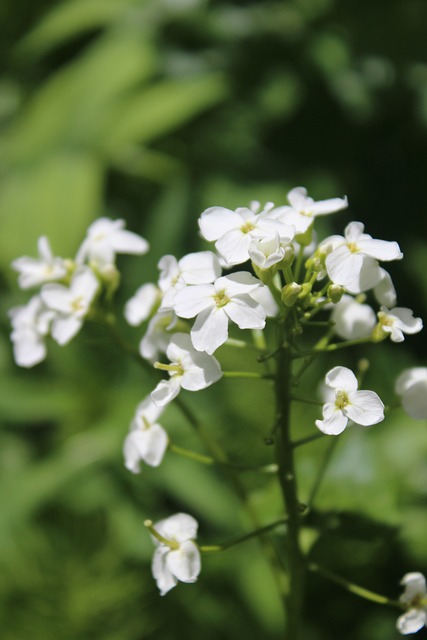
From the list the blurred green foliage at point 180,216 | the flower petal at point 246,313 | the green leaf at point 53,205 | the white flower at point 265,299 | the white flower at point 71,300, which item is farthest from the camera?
the green leaf at point 53,205

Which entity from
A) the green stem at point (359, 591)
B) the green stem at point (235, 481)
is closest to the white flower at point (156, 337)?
the green stem at point (235, 481)

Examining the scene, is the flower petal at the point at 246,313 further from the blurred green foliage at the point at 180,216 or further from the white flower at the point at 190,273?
the blurred green foliage at the point at 180,216

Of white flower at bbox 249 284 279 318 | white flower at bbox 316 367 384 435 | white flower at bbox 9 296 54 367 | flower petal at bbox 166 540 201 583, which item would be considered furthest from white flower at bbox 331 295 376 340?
white flower at bbox 9 296 54 367

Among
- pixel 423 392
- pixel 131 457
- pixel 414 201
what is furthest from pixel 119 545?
pixel 414 201

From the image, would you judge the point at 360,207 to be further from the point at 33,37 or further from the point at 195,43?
the point at 33,37

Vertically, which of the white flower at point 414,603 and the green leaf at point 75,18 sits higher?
the green leaf at point 75,18

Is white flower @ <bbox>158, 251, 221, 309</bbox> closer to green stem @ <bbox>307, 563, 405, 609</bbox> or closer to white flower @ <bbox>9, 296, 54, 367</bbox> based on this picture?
white flower @ <bbox>9, 296, 54, 367</bbox>
